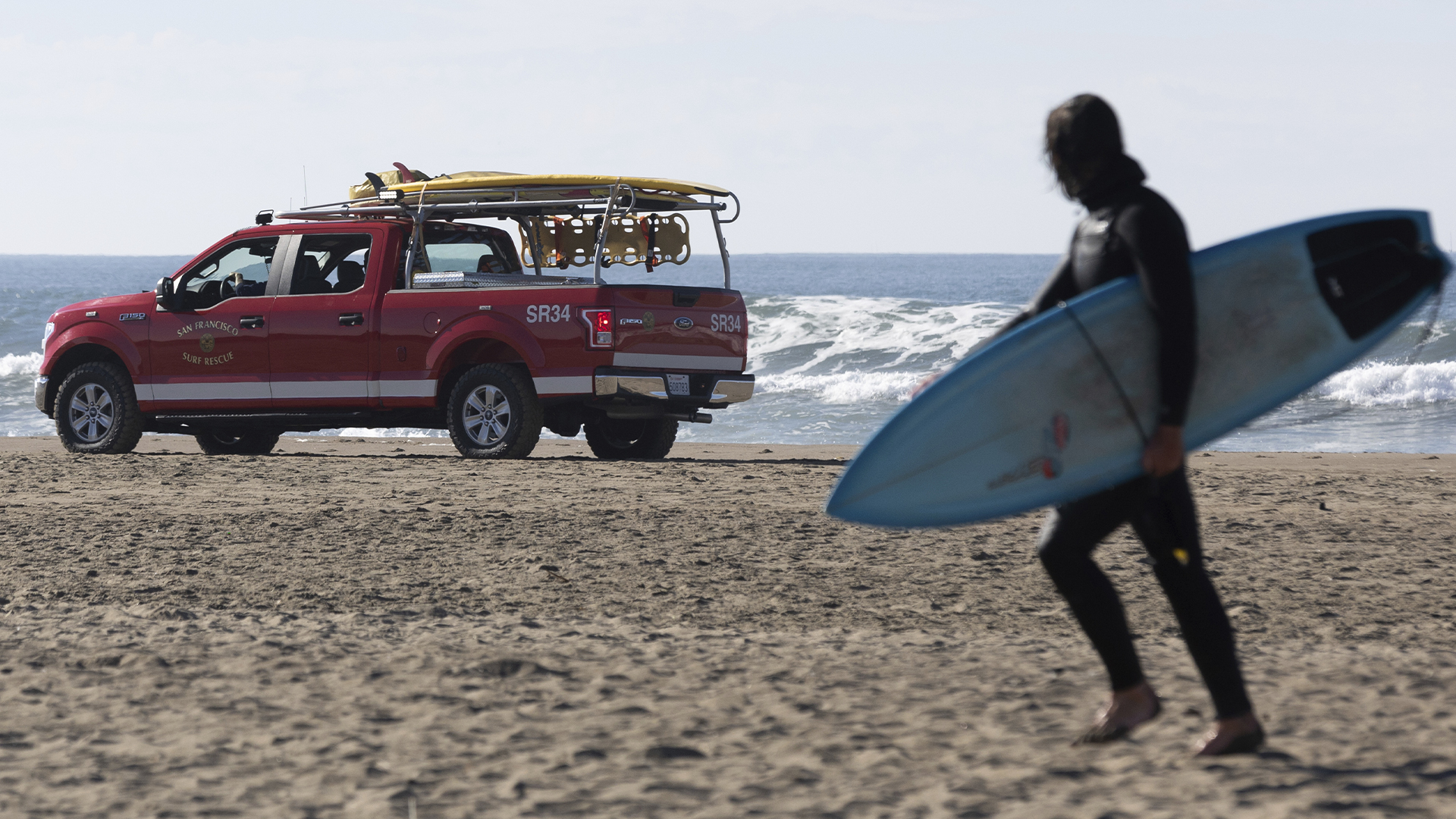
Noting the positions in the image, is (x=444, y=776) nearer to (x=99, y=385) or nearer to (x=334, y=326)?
(x=334, y=326)

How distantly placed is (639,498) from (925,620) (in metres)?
3.66

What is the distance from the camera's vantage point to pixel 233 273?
12000mm

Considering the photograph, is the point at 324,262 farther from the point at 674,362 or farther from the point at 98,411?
the point at 674,362

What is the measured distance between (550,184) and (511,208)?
55 cm

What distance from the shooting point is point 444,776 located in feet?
12.3

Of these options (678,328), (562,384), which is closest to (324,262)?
(562,384)

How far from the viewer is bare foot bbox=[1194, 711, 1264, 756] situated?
3.70m

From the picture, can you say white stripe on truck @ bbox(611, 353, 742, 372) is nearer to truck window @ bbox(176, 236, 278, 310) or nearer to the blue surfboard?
truck window @ bbox(176, 236, 278, 310)

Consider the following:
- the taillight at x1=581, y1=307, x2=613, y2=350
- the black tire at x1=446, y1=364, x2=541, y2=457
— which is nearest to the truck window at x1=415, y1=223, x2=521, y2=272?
the black tire at x1=446, y1=364, x2=541, y2=457

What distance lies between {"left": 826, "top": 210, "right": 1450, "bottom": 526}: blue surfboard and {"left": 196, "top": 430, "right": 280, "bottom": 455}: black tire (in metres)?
10.3

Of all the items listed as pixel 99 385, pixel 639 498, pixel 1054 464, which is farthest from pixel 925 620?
pixel 99 385

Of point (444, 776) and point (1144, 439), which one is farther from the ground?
point (1144, 439)

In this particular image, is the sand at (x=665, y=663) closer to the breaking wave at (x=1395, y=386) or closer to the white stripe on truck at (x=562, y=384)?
the white stripe on truck at (x=562, y=384)

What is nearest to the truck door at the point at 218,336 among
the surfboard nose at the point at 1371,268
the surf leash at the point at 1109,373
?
the surf leash at the point at 1109,373
